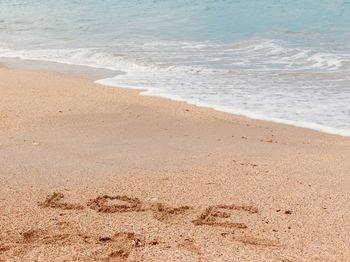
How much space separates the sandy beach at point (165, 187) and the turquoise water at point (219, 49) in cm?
119

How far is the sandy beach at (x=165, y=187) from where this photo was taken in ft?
11.0

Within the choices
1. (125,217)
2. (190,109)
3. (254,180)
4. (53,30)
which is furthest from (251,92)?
(53,30)

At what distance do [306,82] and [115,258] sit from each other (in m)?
6.52

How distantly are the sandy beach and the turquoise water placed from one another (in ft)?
3.92

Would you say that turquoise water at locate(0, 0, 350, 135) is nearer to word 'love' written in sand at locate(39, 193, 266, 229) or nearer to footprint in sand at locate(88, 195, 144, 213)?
word 'love' written in sand at locate(39, 193, 266, 229)

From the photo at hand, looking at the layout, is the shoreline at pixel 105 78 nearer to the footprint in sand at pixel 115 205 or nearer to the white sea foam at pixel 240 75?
the white sea foam at pixel 240 75

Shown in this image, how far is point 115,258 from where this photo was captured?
3.17m

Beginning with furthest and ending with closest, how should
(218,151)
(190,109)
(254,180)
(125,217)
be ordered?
(190,109)
(218,151)
(254,180)
(125,217)

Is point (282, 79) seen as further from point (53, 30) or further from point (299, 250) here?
point (53, 30)

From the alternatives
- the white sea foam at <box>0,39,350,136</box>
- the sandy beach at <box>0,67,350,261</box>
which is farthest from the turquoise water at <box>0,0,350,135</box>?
the sandy beach at <box>0,67,350,261</box>

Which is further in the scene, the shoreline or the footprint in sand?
the shoreline

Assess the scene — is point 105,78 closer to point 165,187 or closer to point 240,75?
point 240,75

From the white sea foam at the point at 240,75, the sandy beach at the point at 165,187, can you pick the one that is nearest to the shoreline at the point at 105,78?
the white sea foam at the point at 240,75

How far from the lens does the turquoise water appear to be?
784 cm
